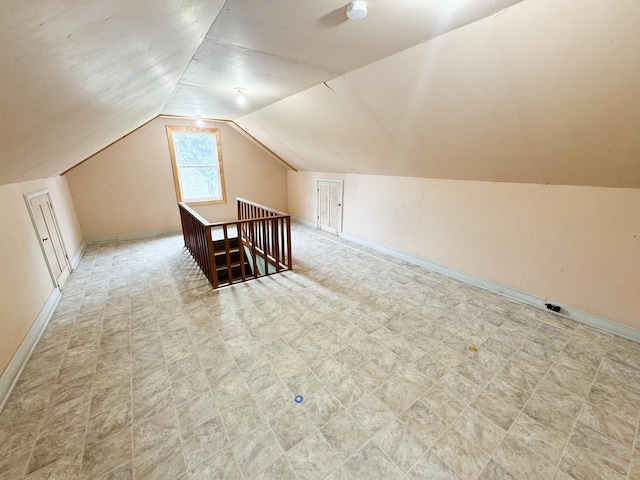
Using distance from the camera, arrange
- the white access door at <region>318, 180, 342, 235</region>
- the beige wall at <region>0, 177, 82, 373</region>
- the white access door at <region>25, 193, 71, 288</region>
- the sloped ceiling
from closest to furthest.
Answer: the sloped ceiling < the beige wall at <region>0, 177, 82, 373</region> < the white access door at <region>25, 193, 71, 288</region> < the white access door at <region>318, 180, 342, 235</region>

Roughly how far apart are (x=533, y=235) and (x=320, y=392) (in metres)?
2.98

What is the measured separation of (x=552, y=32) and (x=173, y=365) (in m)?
3.58

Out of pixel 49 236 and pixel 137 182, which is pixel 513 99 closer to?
pixel 49 236

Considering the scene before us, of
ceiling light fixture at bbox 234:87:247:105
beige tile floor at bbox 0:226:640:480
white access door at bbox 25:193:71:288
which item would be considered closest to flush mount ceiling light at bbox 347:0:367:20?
ceiling light fixture at bbox 234:87:247:105

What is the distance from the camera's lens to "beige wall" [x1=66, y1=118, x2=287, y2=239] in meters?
5.07

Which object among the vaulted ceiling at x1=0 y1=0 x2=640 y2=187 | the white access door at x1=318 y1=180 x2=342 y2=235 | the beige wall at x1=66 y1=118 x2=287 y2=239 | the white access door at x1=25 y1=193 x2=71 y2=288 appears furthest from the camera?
the white access door at x1=318 y1=180 x2=342 y2=235

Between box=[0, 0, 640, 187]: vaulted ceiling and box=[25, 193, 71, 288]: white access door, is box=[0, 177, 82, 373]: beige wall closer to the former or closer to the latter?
box=[25, 193, 71, 288]: white access door

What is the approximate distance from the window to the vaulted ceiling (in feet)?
9.52

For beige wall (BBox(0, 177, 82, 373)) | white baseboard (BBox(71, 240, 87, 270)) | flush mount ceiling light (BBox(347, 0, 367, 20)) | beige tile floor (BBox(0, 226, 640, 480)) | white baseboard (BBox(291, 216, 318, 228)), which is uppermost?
flush mount ceiling light (BBox(347, 0, 367, 20))

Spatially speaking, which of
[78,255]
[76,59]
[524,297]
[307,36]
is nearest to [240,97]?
[307,36]

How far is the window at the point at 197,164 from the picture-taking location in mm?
5789

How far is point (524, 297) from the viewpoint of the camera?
3.15m

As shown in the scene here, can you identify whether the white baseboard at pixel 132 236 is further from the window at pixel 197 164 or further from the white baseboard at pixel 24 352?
the white baseboard at pixel 24 352

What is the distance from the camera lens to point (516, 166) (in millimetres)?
2781
